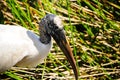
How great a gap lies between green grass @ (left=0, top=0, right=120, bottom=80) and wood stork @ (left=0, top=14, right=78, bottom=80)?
0.87 ft

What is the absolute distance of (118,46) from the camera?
11.1 feet

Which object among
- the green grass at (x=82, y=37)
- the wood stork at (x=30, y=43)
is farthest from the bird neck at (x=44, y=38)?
the green grass at (x=82, y=37)

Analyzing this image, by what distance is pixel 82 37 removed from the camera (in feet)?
11.0

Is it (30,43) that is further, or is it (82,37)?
(82,37)

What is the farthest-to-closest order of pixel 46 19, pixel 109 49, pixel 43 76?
Result: 1. pixel 109 49
2. pixel 43 76
3. pixel 46 19

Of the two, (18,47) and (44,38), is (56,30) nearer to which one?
(44,38)

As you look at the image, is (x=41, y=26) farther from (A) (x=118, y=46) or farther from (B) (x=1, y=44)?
(A) (x=118, y=46)

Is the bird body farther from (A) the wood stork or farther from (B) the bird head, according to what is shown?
(B) the bird head

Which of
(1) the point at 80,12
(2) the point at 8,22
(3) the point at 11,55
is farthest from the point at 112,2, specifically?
(3) the point at 11,55

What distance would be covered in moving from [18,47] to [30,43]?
3.6 inches

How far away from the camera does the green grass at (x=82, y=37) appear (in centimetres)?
317

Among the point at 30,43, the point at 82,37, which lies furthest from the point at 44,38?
the point at 82,37

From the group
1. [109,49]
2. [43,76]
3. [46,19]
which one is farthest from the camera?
[109,49]

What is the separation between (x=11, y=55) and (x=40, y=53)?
8.4 inches
